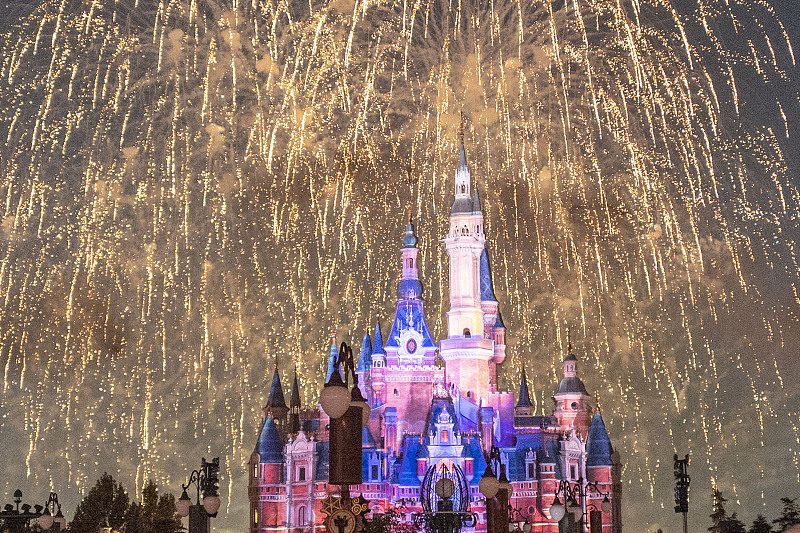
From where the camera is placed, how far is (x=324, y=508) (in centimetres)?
1692

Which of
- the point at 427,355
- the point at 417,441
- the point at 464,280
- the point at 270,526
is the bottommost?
the point at 270,526

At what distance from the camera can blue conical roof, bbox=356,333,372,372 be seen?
98.0 metres

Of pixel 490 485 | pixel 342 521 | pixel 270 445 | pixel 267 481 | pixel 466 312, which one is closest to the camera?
pixel 342 521

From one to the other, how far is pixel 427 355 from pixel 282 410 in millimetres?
13485

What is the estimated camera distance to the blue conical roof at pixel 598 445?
3745 inches

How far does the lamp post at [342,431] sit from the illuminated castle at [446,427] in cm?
6937

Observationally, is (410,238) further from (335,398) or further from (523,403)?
(335,398)

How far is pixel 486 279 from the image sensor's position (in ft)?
353

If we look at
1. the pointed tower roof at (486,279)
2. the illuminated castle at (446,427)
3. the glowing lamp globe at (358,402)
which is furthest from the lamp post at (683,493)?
the pointed tower roof at (486,279)

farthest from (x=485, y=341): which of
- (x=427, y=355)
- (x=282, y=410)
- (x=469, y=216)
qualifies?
(x=282, y=410)

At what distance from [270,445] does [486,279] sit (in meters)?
26.4

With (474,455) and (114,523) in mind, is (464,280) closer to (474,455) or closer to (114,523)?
(474,455)

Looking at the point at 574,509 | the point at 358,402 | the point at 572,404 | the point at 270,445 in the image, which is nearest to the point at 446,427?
the point at 270,445

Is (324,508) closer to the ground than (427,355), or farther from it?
closer to the ground
